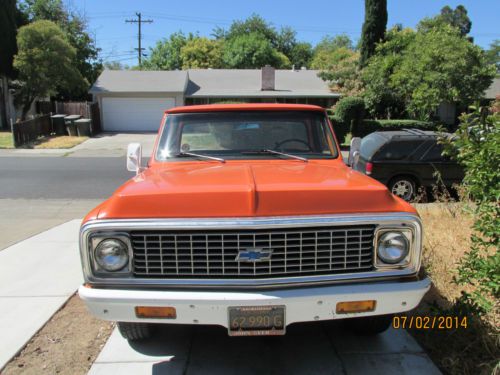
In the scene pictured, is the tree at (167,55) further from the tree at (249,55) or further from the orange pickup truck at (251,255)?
the orange pickup truck at (251,255)

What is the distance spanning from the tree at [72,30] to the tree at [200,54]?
1808 cm

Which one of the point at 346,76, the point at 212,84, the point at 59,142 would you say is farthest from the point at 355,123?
the point at 59,142

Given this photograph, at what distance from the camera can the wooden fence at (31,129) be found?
20.5 m

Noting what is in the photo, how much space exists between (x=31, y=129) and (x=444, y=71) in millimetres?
20125

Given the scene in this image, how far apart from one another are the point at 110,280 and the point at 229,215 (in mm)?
844

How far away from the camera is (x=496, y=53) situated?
52.5 metres

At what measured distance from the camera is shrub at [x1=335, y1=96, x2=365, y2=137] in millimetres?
21297

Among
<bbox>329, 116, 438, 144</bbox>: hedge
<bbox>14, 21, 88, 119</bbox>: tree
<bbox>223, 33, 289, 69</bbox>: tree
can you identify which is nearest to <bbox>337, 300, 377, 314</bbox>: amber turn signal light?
<bbox>329, 116, 438, 144</bbox>: hedge

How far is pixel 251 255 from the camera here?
2.65 metres

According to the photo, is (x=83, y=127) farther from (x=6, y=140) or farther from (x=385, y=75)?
(x=385, y=75)

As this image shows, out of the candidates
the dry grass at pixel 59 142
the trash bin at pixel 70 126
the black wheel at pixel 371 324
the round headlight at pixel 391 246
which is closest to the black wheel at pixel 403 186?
the black wheel at pixel 371 324

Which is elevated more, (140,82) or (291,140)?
(140,82)

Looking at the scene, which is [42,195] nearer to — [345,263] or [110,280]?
[110,280]

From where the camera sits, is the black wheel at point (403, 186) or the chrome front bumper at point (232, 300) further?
the black wheel at point (403, 186)
